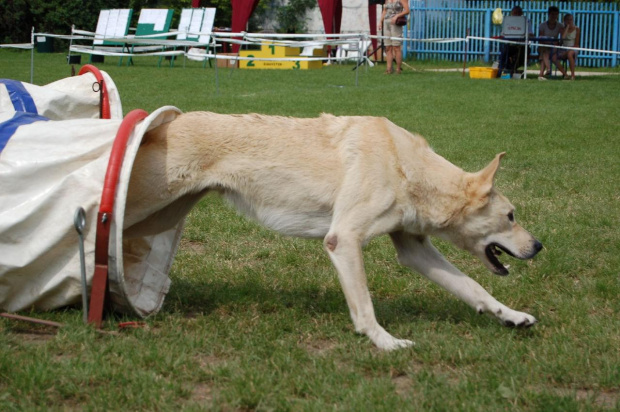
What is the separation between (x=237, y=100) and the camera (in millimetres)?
15062

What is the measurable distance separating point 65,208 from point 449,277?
7.23 feet

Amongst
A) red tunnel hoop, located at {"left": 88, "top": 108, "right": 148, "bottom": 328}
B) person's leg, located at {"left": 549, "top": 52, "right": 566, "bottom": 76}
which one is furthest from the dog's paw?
person's leg, located at {"left": 549, "top": 52, "right": 566, "bottom": 76}

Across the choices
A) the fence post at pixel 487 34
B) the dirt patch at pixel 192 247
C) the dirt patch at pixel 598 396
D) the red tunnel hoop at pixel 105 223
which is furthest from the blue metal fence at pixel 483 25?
the dirt patch at pixel 598 396

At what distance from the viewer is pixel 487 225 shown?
4.44 metres

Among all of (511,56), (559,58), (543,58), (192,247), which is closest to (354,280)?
(192,247)

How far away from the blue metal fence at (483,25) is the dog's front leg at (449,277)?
26134 mm

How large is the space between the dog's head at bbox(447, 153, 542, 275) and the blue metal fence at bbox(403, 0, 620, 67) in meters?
26.1

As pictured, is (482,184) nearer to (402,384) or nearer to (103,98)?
(402,384)

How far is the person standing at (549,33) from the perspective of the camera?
72.3ft

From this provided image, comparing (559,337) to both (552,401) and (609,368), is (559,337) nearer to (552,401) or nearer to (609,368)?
(609,368)

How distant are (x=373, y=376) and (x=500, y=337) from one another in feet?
2.90

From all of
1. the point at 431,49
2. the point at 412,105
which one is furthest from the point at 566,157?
the point at 431,49

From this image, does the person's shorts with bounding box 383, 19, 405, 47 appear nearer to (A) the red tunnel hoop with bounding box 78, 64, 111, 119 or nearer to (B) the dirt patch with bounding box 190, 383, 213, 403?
(A) the red tunnel hoop with bounding box 78, 64, 111, 119

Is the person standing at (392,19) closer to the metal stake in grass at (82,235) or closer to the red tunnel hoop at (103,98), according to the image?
the red tunnel hoop at (103,98)
